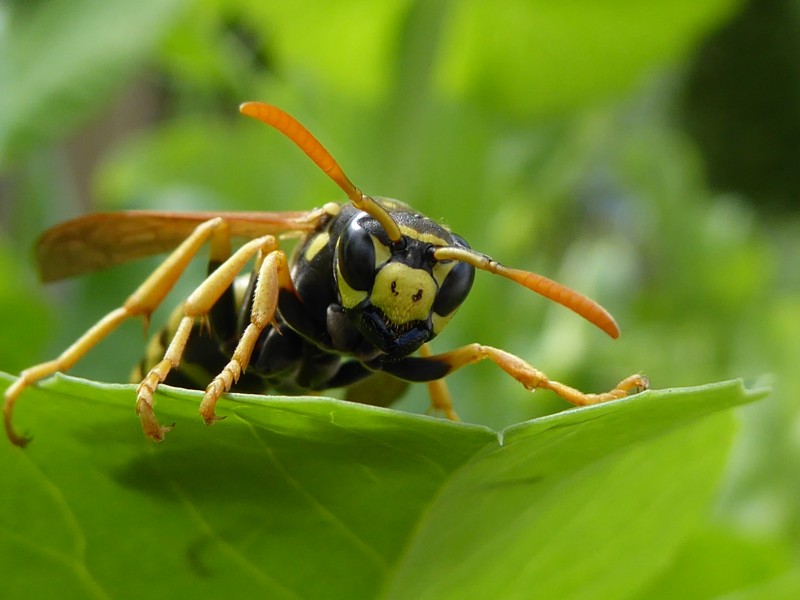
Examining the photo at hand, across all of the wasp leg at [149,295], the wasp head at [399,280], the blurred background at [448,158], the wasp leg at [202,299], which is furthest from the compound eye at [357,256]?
the blurred background at [448,158]

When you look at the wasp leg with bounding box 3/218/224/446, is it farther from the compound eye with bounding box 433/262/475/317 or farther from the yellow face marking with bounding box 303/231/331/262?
the compound eye with bounding box 433/262/475/317

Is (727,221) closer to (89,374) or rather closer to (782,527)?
(782,527)

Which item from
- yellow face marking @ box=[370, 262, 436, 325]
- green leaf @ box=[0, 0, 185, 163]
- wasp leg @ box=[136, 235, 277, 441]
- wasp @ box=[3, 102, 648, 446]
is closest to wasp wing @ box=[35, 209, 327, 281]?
wasp @ box=[3, 102, 648, 446]

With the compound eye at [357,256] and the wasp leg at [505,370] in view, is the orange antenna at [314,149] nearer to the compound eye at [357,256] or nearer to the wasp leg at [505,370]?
the compound eye at [357,256]

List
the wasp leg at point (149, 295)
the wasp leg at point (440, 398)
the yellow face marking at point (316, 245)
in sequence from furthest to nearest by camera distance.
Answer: the wasp leg at point (440, 398) → the yellow face marking at point (316, 245) → the wasp leg at point (149, 295)

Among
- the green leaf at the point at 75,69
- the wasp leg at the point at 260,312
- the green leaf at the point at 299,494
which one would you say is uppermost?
the green leaf at the point at 75,69

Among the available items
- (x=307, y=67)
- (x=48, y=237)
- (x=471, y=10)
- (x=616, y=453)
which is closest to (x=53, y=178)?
(x=307, y=67)
